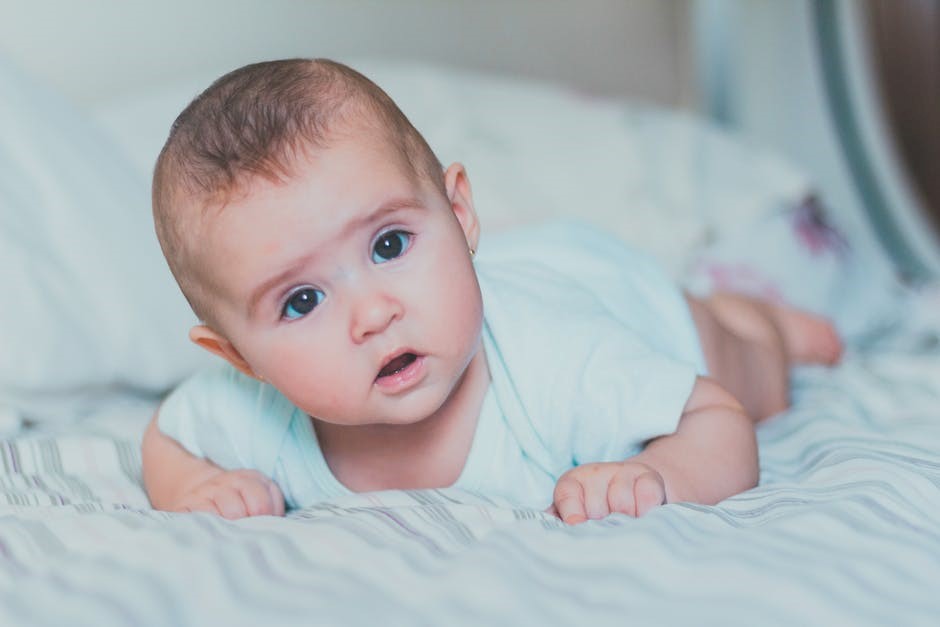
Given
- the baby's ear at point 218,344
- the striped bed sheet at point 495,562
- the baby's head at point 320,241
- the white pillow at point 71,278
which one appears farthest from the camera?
the white pillow at point 71,278

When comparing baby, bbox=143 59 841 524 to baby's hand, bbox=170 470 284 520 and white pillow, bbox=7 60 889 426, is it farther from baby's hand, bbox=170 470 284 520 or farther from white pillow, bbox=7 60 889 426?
white pillow, bbox=7 60 889 426

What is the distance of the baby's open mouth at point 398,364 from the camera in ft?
2.49

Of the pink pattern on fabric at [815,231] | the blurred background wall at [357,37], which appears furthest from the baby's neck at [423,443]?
the pink pattern on fabric at [815,231]

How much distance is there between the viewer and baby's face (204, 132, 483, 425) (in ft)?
2.35

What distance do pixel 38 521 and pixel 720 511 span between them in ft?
1.47

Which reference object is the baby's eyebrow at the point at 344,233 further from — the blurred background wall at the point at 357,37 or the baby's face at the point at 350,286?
the blurred background wall at the point at 357,37

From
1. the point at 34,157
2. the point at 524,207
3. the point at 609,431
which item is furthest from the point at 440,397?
the point at 524,207

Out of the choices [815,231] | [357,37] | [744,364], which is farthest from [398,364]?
[357,37]

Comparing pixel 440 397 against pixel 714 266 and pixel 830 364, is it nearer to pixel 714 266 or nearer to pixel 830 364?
pixel 830 364

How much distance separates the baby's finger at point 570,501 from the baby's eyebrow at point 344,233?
0.73 feet

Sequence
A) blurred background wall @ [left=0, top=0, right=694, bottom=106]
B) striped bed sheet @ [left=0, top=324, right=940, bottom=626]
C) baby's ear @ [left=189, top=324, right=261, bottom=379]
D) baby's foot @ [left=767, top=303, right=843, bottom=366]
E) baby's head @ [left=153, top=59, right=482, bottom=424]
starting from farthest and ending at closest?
blurred background wall @ [left=0, top=0, right=694, bottom=106] < baby's foot @ [left=767, top=303, right=843, bottom=366] < baby's ear @ [left=189, top=324, right=261, bottom=379] < baby's head @ [left=153, top=59, right=482, bottom=424] < striped bed sheet @ [left=0, top=324, right=940, bottom=626]

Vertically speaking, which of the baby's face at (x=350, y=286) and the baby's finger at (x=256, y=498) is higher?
the baby's face at (x=350, y=286)

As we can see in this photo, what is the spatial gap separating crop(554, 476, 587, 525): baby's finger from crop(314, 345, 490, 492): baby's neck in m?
0.15

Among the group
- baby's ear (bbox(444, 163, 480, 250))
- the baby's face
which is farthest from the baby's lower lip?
baby's ear (bbox(444, 163, 480, 250))
